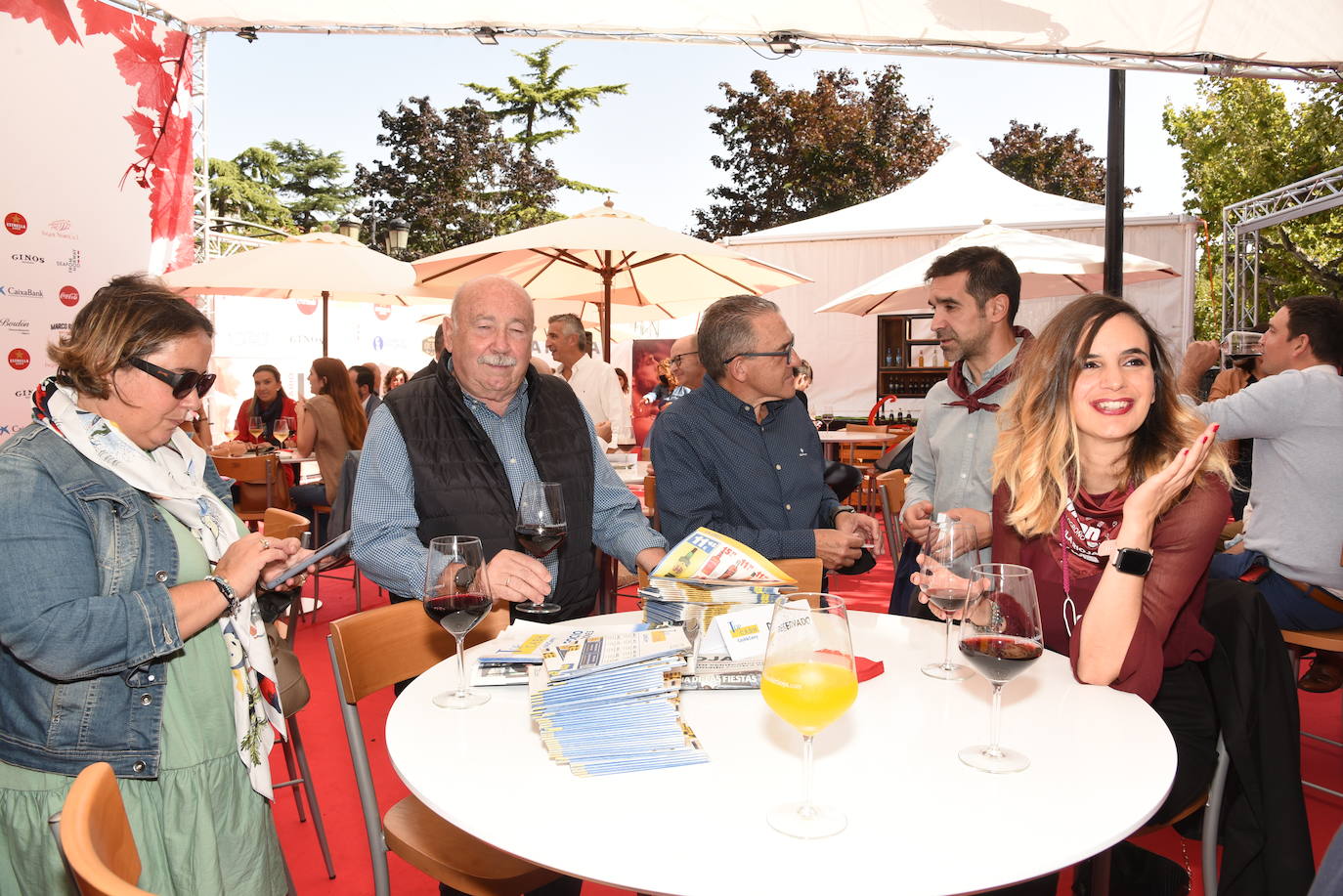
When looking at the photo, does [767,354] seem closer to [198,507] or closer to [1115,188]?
[198,507]

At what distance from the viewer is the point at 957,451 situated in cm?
319

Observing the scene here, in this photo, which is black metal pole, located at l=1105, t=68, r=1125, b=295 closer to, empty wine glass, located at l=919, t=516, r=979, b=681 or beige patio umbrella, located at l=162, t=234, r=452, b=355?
empty wine glass, located at l=919, t=516, r=979, b=681

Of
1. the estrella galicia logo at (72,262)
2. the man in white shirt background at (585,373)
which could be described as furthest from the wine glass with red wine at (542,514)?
the man in white shirt background at (585,373)

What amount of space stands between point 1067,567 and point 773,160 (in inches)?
956

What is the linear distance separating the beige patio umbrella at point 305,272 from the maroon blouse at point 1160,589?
18.4 ft

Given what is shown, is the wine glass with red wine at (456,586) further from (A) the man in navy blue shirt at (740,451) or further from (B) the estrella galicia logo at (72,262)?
(B) the estrella galicia logo at (72,262)

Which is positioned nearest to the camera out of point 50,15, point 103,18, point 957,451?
point 957,451

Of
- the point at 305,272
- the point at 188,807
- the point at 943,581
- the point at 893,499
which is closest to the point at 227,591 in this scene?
the point at 188,807

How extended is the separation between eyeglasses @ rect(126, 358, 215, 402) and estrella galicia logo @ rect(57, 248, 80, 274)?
443cm

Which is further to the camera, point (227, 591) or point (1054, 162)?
point (1054, 162)

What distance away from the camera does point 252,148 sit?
113ft

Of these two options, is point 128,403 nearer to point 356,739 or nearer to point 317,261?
point 356,739

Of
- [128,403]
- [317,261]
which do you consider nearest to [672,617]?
[128,403]

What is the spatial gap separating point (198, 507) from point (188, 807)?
646mm
